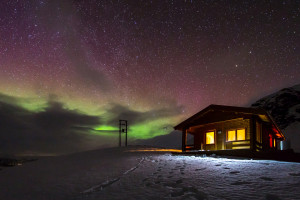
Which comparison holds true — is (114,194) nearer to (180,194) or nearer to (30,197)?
(180,194)

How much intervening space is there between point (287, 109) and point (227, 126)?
61.0 metres

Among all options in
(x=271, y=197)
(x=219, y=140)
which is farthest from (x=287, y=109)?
(x=271, y=197)

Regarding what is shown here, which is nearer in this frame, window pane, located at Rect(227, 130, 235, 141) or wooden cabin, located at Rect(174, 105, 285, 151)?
wooden cabin, located at Rect(174, 105, 285, 151)

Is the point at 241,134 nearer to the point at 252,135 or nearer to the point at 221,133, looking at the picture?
the point at 221,133

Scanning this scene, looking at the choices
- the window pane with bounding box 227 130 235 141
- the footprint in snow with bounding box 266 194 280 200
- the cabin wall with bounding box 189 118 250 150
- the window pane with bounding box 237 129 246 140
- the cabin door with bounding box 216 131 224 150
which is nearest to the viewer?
the footprint in snow with bounding box 266 194 280 200

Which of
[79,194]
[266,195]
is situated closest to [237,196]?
[266,195]

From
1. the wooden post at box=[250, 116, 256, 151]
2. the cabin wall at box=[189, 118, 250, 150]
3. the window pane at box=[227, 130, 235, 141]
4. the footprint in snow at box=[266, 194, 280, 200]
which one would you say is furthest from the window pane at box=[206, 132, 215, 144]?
the footprint in snow at box=[266, 194, 280, 200]

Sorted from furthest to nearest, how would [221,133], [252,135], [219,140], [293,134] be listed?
1. [293,134]
2. [219,140]
3. [221,133]
4. [252,135]

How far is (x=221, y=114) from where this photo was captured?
1798cm

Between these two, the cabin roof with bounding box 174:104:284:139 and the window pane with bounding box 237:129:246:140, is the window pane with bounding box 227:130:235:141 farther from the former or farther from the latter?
the cabin roof with bounding box 174:104:284:139

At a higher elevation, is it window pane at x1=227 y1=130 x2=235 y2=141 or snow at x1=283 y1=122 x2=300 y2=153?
window pane at x1=227 y1=130 x2=235 y2=141

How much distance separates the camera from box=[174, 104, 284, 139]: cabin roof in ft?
50.2

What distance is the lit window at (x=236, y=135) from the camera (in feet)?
58.1

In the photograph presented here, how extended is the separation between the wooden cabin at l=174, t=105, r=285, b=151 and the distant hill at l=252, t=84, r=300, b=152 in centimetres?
4052
